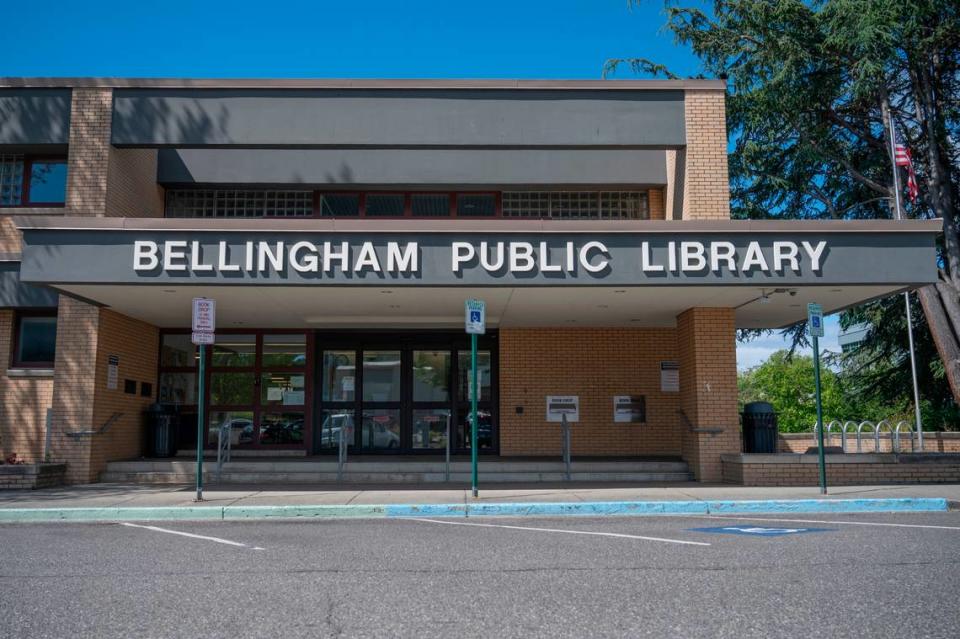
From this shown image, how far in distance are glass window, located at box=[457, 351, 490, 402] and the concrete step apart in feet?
11.4

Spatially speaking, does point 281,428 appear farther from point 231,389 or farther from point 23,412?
point 23,412

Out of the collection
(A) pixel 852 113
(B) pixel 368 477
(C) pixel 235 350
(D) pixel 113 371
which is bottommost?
(B) pixel 368 477

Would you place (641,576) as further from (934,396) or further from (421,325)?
(934,396)

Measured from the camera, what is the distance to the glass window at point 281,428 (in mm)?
18828

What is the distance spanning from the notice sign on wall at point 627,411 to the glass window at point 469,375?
2.90 m

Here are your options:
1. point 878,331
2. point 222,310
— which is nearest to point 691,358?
point 222,310

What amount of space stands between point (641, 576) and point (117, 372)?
41.8 feet

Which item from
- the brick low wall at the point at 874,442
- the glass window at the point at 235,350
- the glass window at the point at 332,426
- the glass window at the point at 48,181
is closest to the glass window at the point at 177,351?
the glass window at the point at 235,350

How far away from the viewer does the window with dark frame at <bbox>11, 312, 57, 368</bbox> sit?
16.6m

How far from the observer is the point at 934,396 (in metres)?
24.9

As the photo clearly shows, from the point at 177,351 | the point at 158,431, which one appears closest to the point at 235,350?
the point at 177,351

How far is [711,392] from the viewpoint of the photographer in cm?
1538

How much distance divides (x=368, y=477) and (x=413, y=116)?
700cm

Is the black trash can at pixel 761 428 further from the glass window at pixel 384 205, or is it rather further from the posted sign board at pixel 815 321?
the glass window at pixel 384 205
